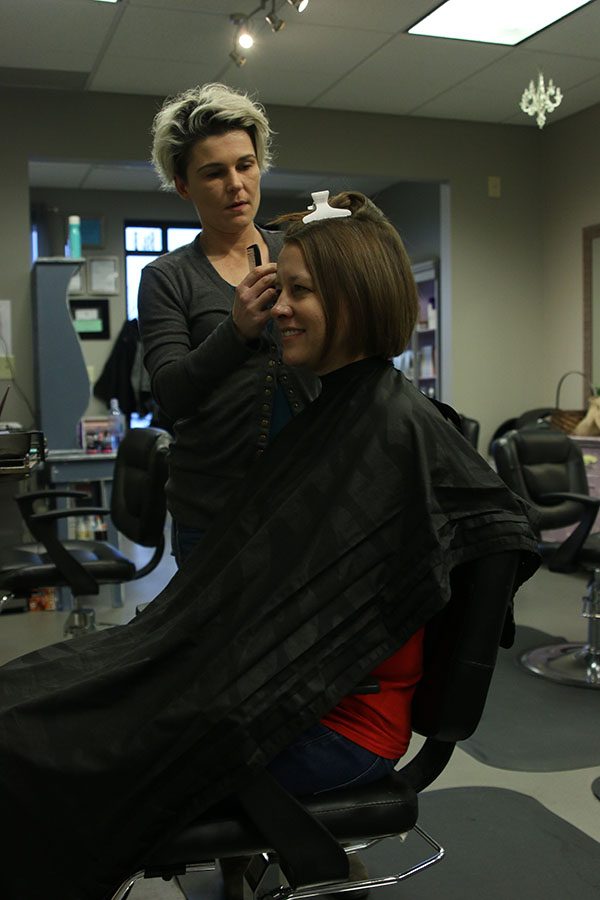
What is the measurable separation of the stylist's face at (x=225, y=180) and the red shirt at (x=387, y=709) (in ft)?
2.72

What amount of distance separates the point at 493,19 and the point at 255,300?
11.2 ft

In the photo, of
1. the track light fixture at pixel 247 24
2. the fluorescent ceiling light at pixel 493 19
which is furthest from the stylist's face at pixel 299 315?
the fluorescent ceiling light at pixel 493 19

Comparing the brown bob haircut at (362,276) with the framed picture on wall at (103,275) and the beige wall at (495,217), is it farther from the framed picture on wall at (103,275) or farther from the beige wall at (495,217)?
the framed picture on wall at (103,275)

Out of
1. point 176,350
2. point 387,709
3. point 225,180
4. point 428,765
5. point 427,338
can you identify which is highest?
point 427,338

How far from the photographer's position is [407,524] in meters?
1.15

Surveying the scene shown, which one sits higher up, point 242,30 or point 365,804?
point 242,30

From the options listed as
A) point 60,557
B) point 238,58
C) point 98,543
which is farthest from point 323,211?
point 238,58

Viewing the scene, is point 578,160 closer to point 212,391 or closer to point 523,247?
point 523,247

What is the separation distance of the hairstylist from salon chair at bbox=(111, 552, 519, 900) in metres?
0.49

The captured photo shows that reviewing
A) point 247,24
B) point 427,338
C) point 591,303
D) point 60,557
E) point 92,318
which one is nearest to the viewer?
point 60,557

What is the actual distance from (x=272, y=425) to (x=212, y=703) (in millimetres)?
566

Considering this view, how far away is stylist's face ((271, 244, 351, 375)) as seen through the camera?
1.24m

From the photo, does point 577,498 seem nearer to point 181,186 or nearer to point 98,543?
point 98,543

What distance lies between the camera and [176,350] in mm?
1584
